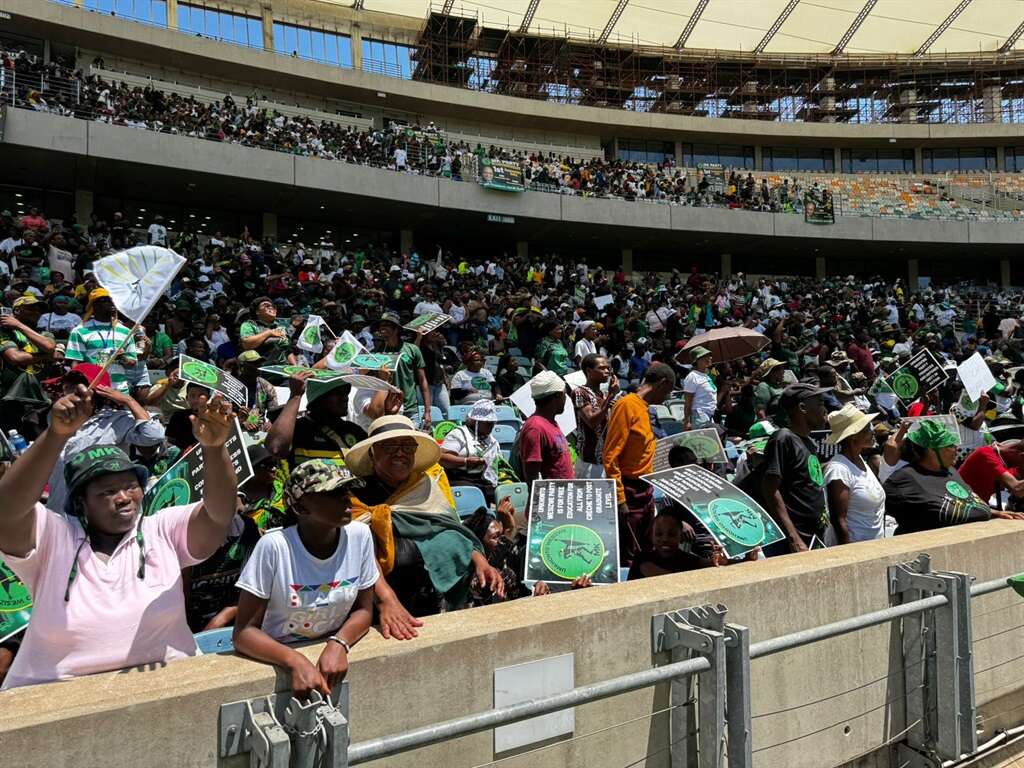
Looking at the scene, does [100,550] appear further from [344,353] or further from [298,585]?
[344,353]

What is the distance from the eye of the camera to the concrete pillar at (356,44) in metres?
31.5

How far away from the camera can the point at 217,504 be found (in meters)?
2.43

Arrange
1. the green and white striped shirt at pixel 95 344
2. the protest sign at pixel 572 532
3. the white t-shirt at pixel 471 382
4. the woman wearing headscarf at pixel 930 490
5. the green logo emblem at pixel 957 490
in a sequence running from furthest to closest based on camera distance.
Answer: the white t-shirt at pixel 471 382 < the green and white striped shirt at pixel 95 344 < the green logo emblem at pixel 957 490 < the woman wearing headscarf at pixel 930 490 < the protest sign at pixel 572 532

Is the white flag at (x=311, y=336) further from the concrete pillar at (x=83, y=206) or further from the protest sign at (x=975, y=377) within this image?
the concrete pillar at (x=83, y=206)

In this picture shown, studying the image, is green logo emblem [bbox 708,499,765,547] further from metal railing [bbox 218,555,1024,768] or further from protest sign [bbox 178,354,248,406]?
protest sign [bbox 178,354,248,406]

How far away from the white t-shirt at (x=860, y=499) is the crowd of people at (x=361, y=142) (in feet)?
71.0

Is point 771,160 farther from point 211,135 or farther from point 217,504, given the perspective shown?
point 217,504

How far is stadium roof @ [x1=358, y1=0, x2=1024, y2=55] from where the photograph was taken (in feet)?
109

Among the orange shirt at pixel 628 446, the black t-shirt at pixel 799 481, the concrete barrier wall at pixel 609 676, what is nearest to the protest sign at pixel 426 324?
the orange shirt at pixel 628 446

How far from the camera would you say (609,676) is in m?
2.82

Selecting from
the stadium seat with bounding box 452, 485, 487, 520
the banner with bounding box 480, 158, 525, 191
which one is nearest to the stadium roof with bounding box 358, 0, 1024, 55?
the banner with bounding box 480, 158, 525, 191

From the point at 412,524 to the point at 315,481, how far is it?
81cm

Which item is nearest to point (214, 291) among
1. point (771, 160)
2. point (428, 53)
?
point (428, 53)

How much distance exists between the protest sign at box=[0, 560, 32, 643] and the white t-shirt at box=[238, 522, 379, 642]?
3.09ft
